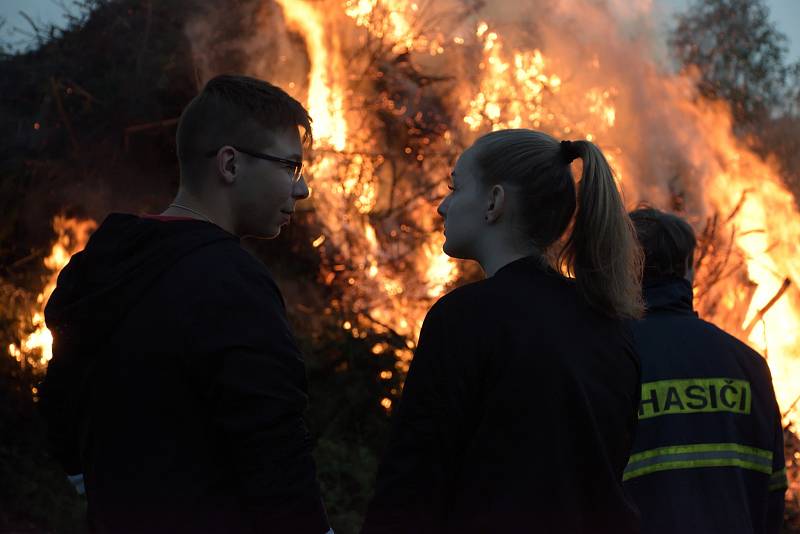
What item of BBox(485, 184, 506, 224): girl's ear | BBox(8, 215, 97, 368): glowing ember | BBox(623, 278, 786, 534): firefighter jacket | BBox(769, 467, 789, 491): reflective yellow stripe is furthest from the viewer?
BBox(8, 215, 97, 368): glowing ember

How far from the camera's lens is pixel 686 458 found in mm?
3016

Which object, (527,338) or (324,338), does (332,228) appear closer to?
(324,338)

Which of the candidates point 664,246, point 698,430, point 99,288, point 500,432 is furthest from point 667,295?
point 99,288

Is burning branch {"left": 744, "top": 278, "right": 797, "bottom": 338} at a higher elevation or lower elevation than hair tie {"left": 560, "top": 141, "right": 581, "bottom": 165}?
higher

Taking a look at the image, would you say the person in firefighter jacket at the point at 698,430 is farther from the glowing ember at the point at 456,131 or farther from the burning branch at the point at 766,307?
the glowing ember at the point at 456,131

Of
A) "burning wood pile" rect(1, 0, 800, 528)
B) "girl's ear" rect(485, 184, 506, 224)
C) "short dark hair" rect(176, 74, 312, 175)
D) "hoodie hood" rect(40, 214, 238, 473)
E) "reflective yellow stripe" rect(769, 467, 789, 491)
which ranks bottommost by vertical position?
"reflective yellow stripe" rect(769, 467, 789, 491)

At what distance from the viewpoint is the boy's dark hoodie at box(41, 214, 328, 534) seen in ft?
6.76

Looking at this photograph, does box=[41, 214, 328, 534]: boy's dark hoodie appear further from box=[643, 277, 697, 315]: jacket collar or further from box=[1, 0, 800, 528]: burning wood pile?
box=[1, 0, 800, 528]: burning wood pile

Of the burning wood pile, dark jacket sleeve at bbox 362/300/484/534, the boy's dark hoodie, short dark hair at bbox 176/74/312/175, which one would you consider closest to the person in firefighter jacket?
dark jacket sleeve at bbox 362/300/484/534

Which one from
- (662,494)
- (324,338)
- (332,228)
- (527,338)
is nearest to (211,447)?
(527,338)

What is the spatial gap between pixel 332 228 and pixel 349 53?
5.40 feet

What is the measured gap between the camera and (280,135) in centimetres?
246

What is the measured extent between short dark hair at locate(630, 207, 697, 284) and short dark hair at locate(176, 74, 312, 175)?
147 cm

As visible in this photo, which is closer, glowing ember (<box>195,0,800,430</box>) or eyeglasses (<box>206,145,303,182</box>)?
eyeglasses (<box>206,145,303,182</box>)
